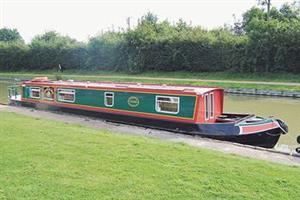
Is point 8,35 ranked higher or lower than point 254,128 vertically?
higher

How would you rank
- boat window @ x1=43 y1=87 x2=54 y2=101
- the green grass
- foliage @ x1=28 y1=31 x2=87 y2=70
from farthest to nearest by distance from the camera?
foliage @ x1=28 y1=31 x2=87 y2=70
boat window @ x1=43 y1=87 x2=54 y2=101
the green grass

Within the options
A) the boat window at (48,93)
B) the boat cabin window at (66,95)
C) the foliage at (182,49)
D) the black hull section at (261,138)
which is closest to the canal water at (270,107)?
the black hull section at (261,138)

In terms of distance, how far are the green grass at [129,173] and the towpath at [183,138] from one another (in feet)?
2.91

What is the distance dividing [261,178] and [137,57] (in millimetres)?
24033

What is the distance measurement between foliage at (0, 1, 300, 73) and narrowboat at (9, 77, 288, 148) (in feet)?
43.6

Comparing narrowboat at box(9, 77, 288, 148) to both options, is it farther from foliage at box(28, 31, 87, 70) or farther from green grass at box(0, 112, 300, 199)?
foliage at box(28, 31, 87, 70)

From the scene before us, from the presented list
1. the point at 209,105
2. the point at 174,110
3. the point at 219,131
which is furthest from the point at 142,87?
the point at 219,131

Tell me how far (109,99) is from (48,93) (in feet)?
9.10

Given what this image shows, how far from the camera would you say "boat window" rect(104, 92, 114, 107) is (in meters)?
10.4

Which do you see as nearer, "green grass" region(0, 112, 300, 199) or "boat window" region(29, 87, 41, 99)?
"green grass" region(0, 112, 300, 199)

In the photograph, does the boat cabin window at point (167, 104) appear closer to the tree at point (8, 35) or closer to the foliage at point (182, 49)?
the foliage at point (182, 49)

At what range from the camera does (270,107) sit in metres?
14.3

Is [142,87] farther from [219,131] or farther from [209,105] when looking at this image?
[219,131]

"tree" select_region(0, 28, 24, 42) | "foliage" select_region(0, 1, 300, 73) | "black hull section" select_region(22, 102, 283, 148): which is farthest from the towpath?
"tree" select_region(0, 28, 24, 42)
